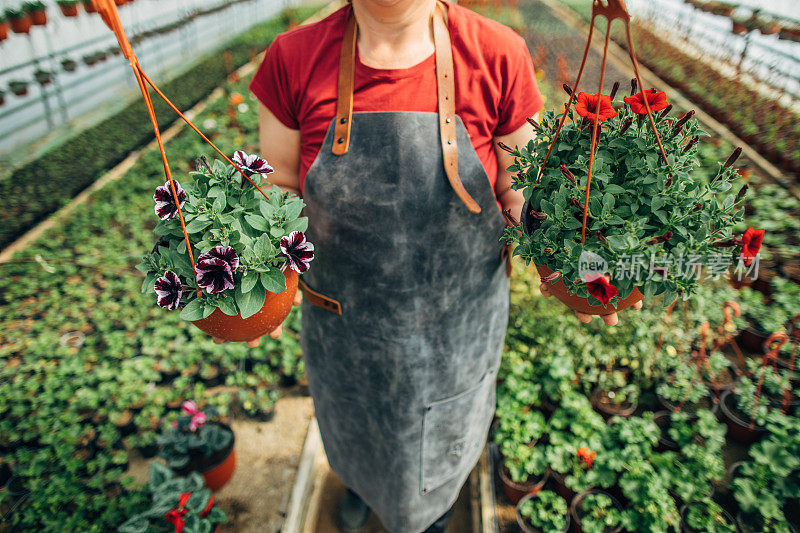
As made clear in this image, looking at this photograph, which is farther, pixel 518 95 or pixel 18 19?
pixel 18 19

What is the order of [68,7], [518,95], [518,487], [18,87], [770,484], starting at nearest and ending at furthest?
1. [518,95]
2. [770,484]
3. [518,487]
4. [18,87]
5. [68,7]

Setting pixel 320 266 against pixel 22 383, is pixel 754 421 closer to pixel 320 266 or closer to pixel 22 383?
pixel 320 266

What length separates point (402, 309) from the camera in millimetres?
1418

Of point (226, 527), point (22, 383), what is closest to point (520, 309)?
point (226, 527)

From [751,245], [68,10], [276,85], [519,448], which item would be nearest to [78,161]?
[68,10]

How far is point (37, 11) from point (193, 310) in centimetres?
594

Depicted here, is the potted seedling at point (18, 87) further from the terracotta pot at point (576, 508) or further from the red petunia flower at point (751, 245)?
the red petunia flower at point (751, 245)

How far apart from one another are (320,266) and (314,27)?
0.73 metres

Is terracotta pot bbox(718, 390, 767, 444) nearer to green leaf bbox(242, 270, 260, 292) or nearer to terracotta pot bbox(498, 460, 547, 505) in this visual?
terracotta pot bbox(498, 460, 547, 505)

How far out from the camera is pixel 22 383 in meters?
2.61

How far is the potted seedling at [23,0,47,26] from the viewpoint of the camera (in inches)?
194

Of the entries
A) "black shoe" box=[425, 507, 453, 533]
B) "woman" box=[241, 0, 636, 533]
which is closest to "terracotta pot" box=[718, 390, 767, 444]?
"black shoe" box=[425, 507, 453, 533]

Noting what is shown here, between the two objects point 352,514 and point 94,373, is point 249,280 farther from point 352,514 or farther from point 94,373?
point 94,373

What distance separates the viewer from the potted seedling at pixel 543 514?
83.2 inches
